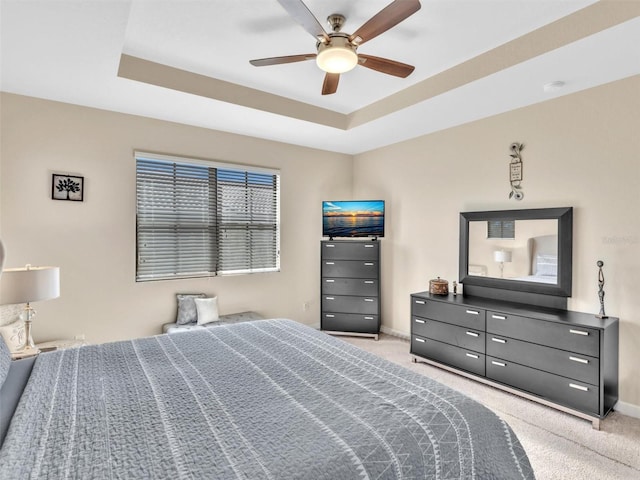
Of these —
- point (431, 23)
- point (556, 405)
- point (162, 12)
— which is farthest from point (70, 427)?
point (556, 405)

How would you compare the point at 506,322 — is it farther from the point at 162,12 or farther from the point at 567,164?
the point at 162,12

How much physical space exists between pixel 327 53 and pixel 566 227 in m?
2.51

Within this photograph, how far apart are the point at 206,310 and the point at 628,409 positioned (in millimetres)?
3848

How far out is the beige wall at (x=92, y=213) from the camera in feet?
9.73

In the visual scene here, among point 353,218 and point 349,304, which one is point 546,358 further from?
point 353,218

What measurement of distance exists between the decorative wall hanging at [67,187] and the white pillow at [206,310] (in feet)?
4.99

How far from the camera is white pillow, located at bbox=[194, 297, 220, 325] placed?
12.1ft

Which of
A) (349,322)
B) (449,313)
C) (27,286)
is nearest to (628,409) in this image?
(449,313)

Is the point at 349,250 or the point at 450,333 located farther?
the point at 349,250

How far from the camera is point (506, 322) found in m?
2.93

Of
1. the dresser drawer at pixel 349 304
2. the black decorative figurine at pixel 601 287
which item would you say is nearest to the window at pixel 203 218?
the dresser drawer at pixel 349 304

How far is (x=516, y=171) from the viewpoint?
335cm

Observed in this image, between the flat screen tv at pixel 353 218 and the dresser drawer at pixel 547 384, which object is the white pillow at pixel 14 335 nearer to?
the flat screen tv at pixel 353 218

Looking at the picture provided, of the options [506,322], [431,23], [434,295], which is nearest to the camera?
[431,23]
